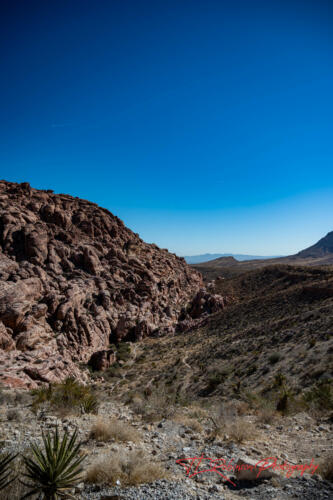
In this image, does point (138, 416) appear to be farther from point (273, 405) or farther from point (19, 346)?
point (19, 346)

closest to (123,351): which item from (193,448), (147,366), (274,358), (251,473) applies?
(147,366)

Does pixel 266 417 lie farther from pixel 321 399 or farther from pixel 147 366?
pixel 147 366

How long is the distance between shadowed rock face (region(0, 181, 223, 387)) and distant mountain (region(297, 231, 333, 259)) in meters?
146

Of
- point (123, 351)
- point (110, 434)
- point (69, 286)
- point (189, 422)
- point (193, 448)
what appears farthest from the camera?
point (69, 286)

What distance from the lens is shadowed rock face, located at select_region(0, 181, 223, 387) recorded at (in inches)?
838

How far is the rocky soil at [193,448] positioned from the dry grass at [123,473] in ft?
0.31

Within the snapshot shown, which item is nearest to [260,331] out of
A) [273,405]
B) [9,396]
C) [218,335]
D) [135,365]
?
[218,335]

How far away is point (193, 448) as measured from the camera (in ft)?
20.6

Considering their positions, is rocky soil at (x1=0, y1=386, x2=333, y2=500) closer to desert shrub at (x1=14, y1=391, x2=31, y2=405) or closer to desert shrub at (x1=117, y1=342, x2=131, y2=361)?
desert shrub at (x1=14, y1=391, x2=31, y2=405)

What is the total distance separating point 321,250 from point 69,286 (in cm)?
18905

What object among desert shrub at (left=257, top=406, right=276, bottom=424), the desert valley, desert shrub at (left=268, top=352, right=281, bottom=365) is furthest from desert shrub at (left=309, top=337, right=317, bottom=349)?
desert shrub at (left=257, top=406, right=276, bottom=424)

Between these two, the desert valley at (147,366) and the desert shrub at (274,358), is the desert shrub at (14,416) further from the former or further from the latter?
the desert shrub at (274,358)

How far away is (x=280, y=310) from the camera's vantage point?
98.7ft

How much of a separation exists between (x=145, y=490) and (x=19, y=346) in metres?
20.9
